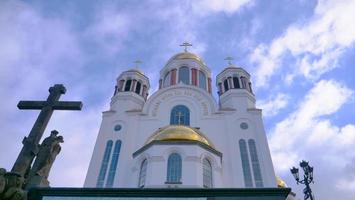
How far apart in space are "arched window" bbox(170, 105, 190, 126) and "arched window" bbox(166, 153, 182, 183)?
5883 millimetres

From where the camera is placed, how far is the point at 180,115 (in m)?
23.2

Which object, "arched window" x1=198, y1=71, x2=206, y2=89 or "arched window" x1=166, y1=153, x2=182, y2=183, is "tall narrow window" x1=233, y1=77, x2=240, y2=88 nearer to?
"arched window" x1=198, y1=71, x2=206, y2=89

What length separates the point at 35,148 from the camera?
7867 mm

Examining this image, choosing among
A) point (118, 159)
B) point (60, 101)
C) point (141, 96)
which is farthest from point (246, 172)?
point (60, 101)

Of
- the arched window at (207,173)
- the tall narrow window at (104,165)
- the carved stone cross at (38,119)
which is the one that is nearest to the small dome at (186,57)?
the tall narrow window at (104,165)

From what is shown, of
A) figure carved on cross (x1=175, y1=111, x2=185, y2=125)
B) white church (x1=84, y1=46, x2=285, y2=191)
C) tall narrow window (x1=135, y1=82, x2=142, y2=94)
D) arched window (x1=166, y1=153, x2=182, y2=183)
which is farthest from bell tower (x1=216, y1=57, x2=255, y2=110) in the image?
arched window (x1=166, y1=153, x2=182, y2=183)

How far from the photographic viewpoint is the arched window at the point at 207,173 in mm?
16406

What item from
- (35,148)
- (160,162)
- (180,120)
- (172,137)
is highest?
(180,120)

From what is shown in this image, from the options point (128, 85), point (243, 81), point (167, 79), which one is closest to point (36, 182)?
point (128, 85)

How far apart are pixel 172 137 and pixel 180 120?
18.0 feet

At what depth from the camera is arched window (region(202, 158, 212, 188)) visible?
16406 mm

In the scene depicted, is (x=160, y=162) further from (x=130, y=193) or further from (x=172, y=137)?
(x=130, y=193)

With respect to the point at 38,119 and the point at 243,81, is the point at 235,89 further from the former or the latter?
Result: the point at 38,119

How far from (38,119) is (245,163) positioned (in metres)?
14.6
